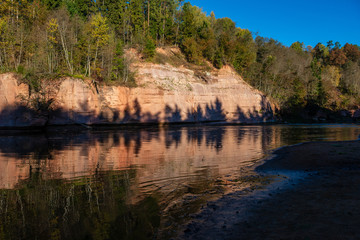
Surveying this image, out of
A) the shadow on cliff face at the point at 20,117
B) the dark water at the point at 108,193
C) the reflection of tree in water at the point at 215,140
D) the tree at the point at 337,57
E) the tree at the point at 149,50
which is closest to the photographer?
the dark water at the point at 108,193

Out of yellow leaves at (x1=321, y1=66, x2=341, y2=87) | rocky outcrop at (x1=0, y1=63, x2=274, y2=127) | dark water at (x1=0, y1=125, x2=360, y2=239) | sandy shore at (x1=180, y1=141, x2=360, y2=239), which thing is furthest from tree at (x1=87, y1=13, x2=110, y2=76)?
yellow leaves at (x1=321, y1=66, x2=341, y2=87)

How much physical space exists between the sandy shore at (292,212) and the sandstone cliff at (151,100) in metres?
31.5

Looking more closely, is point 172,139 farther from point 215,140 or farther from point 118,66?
point 118,66

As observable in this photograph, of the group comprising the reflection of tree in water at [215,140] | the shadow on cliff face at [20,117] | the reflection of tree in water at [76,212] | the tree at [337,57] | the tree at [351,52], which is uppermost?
the tree at [351,52]

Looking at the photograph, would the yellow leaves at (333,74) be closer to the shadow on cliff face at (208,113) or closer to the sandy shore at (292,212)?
the shadow on cliff face at (208,113)

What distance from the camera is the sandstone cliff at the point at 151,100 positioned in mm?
30906

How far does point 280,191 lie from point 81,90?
33.0m

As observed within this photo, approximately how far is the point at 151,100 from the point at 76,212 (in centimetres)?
3687

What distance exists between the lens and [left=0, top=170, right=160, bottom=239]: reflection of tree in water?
487 cm

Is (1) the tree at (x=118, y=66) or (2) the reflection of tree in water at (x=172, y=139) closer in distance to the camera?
(2) the reflection of tree in water at (x=172, y=139)

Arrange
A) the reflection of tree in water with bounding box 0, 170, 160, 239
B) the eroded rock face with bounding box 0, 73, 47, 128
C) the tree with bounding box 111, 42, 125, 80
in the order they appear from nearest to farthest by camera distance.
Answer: the reflection of tree in water with bounding box 0, 170, 160, 239 → the eroded rock face with bounding box 0, 73, 47, 128 → the tree with bounding box 111, 42, 125, 80

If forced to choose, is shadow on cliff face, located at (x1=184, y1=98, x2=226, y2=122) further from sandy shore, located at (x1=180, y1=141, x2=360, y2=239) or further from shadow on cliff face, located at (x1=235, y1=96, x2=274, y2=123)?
sandy shore, located at (x1=180, y1=141, x2=360, y2=239)

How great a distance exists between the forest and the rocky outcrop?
210 cm

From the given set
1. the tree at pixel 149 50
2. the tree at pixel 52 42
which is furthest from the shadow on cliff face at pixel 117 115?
the tree at pixel 149 50
